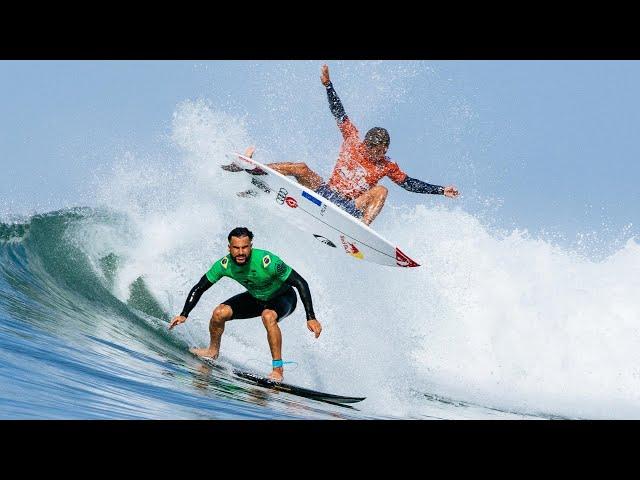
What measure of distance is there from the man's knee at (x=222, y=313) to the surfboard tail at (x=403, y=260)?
101 inches

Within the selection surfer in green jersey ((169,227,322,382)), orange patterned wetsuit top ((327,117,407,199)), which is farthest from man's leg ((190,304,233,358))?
orange patterned wetsuit top ((327,117,407,199))

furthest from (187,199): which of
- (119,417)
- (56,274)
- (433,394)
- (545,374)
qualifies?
(119,417)

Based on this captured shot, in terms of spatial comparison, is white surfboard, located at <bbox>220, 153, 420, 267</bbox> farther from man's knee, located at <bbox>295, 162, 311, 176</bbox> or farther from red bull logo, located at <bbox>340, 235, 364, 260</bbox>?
man's knee, located at <bbox>295, 162, 311, 176</bbox>

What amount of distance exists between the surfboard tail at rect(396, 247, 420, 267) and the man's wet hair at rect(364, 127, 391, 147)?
4.26 ft

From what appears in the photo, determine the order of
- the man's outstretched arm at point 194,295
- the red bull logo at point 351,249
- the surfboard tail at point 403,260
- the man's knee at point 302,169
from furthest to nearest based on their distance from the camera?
the man's knee at point 302,169 → the red bull logo at point 351,249 → the surfboard tail at point 403,260 → the man's outstretched arm at point 194,295

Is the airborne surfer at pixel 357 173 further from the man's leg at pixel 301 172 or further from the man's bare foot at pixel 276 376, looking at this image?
the man's bare foot at pixel 276 376

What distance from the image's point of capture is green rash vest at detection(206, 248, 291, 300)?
21.1ft

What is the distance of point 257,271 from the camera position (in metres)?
6.45

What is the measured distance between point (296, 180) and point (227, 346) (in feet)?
7.35

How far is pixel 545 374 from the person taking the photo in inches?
430

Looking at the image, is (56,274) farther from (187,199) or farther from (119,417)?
(119,417)

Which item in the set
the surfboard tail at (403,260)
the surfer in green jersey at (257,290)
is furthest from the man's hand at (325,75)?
the surfer in green jersey at (257,290)

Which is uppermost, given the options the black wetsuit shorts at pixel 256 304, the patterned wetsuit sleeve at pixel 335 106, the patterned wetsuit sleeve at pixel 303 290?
the patterned wetsuit sleeve at pixel 335 106

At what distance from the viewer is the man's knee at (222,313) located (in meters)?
6.58
